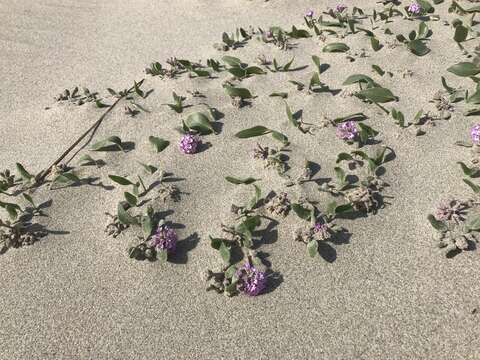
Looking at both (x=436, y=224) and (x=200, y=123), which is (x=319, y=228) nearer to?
(x=436, y=224)

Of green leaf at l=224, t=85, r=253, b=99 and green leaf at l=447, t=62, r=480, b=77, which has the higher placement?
green leaf at l=224, t=85, r=253, b=99

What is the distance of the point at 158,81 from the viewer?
354 cm

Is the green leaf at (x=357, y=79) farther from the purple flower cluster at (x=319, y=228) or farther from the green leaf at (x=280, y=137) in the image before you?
the purple flower cluster at (x=319, y=228)

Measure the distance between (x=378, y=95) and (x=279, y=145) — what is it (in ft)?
2.51

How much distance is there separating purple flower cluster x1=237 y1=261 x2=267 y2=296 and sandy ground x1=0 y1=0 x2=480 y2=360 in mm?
51

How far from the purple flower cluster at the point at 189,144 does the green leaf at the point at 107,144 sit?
41cm

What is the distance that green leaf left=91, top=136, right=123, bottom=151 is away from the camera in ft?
9.46

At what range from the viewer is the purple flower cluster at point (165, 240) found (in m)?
2.23

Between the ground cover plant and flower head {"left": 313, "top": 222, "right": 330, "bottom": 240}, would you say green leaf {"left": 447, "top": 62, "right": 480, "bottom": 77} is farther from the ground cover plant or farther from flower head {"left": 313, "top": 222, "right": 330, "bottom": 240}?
flower head {"left": 313, "top": 222, "right": 330, "bottom": 240}

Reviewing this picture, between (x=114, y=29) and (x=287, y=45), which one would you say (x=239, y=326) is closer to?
(x=287, y=45)

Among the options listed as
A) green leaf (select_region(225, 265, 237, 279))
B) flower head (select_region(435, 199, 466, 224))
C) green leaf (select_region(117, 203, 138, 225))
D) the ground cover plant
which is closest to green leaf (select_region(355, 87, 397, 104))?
the ground cover plant

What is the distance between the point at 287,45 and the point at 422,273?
7.76 feet

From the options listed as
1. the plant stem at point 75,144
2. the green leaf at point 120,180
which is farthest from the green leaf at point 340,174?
the plant stem at point 75,144

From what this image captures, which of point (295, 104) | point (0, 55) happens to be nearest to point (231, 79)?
point (295, 104)
